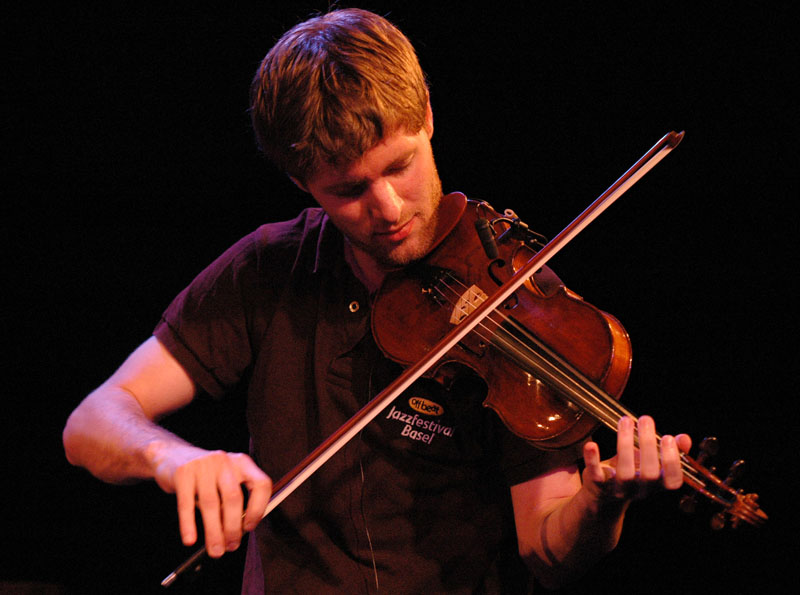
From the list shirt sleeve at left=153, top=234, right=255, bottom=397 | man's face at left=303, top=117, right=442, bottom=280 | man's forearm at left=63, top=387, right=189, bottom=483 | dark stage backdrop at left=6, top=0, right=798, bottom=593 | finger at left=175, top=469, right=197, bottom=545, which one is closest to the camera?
finger at left=175, top=469, right=197, bottom=545

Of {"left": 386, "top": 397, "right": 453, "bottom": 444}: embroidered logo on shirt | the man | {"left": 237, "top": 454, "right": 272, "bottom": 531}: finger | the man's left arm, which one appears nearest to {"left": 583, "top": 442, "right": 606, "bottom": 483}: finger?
the man's left arm

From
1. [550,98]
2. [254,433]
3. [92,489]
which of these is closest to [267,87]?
[254,433]

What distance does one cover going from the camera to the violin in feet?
3.48

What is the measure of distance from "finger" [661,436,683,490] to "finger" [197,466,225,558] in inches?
26.3

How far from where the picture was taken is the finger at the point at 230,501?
3.00ft

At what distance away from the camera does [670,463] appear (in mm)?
924

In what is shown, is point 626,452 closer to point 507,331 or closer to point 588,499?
point 588,499

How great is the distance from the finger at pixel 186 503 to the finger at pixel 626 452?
64cm

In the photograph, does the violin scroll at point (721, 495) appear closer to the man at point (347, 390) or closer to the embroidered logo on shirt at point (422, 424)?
the man at point (347, 390)

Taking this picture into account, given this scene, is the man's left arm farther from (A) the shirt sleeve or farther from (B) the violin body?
(A) the shirt sleeve

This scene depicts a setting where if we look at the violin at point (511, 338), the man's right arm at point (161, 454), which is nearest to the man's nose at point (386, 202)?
the violin at point (511, 338)

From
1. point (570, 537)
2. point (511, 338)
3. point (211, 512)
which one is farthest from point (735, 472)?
point (211, 512)

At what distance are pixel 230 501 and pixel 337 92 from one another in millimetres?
776

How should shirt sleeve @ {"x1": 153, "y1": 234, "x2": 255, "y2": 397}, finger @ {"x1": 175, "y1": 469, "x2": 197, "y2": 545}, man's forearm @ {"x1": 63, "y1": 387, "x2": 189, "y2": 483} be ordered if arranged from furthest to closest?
shirt sleeve @ {"x1": 153, "y1": 234, "x2": 255, "y2": 397}
man's forearm @ {"x1": 63, "y1": 387, "x2": 189, "y2": 483}
finger @ {"x1": 175, "y1": 469, "x2": 197, "y2": 545}
